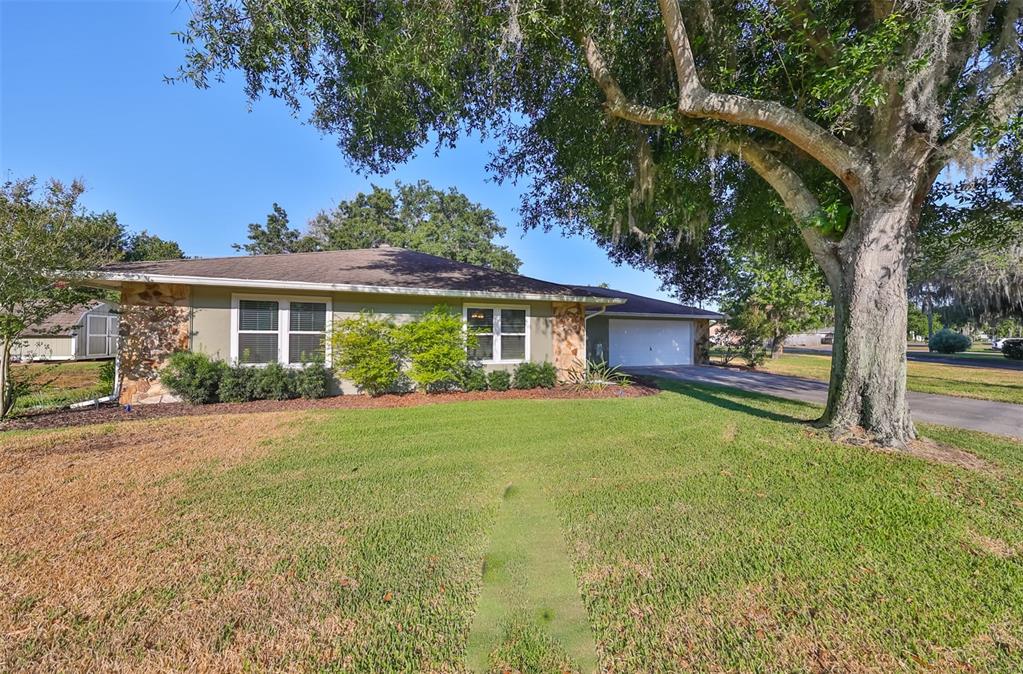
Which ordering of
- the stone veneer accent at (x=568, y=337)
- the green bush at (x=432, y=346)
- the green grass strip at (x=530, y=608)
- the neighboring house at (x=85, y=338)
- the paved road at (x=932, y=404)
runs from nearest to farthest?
the green grass strip at (x=530, y=608) → the paved road at (x=932, y=404) → the green bush at (x=432, y=346) → the stone veneer accent at (x=568, y=337) → the neighboring house at (x=85, y=338)

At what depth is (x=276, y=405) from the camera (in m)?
7.61

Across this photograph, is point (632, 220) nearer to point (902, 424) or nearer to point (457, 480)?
point (902, 424)

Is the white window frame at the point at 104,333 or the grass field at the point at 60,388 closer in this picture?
the grass field at the point at 60,388

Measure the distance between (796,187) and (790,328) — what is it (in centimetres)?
1368

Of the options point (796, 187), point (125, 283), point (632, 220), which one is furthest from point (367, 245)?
point (796, 187)

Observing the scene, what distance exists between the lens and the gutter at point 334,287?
7105 millimetres

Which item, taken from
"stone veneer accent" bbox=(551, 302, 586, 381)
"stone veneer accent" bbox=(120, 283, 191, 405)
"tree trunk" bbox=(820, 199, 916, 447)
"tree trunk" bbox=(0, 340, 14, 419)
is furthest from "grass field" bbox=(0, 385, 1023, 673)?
"stone veneer accent" bbox=(551, 302, 586, 381)

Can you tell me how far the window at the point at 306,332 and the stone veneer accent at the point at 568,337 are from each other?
5568 mm

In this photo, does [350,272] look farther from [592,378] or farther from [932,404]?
[932,404]

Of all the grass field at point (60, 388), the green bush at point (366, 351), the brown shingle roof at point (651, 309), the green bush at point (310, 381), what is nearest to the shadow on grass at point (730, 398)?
the brown shingle roof at point (651, 309)

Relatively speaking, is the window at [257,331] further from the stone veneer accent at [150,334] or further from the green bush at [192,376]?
the stone veneer accent at [150,334]

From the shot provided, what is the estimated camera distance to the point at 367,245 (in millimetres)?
31500

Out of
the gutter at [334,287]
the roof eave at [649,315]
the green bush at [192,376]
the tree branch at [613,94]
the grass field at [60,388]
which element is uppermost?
the tree branch at [613,94]

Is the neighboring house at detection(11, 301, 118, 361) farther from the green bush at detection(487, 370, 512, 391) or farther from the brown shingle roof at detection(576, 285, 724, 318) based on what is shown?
the brown shingle roof at detection(576, 285, 724, 318)
